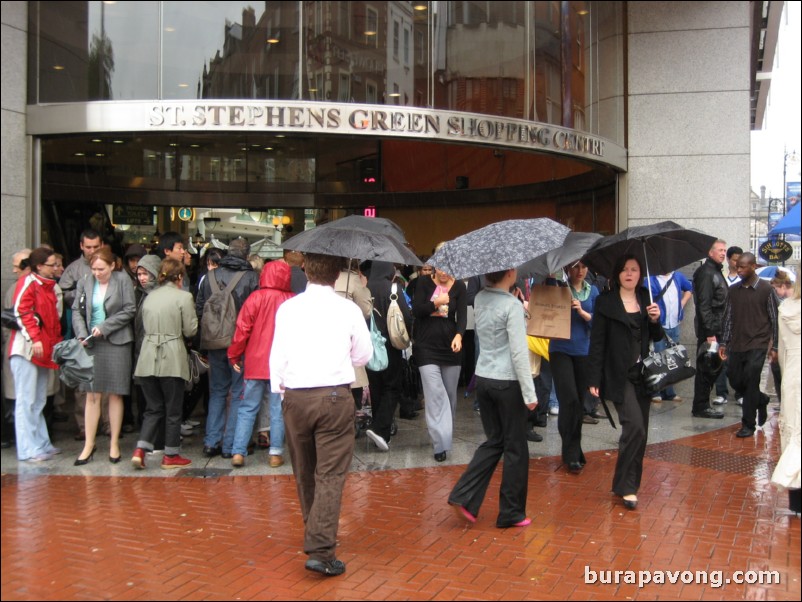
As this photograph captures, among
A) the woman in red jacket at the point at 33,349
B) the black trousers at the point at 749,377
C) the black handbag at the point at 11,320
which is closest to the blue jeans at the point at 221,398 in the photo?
the woman in red jacket at the point at 33,349

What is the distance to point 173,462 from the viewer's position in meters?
7.92

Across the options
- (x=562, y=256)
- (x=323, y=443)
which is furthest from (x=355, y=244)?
(x=323, y=443)

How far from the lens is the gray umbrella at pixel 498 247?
615 cm

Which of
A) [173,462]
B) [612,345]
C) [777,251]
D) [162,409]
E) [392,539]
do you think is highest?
[777,251]

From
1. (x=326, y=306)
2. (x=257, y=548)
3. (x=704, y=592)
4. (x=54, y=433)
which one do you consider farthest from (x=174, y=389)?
(x=704, y=592)

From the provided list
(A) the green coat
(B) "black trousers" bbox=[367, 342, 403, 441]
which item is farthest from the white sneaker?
(A) the green coat

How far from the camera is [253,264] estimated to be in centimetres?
947

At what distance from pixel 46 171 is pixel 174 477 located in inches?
211

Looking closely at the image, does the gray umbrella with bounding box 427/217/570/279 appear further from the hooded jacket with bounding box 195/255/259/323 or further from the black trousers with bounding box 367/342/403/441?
the hooded jacket with bounding box 195/255/259/323

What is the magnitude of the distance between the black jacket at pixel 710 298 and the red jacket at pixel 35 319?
7.47 m

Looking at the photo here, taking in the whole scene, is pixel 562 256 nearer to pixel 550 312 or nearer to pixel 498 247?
pixel 550 312

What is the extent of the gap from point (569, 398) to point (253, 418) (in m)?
2.93

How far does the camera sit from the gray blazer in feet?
25.8

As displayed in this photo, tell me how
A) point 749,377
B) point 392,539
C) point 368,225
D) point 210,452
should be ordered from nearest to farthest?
point 392,539, point 368,225, point 210,452, point 749,377
